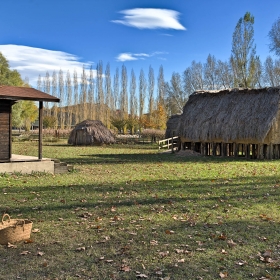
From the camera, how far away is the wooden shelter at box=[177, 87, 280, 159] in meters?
20.9

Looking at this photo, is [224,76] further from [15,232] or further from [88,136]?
[15,232]

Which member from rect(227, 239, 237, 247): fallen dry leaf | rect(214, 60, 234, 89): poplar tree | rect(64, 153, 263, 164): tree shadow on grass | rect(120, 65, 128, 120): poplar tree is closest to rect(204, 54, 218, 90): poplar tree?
rect(214, 60, 234, 89): poplar tree

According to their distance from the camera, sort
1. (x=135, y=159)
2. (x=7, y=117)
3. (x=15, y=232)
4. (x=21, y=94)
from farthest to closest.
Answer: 1. (x=135, y=159)
2. (x=7, y=117)
3. (x=21, y=94)
4. (x=15, y=232)

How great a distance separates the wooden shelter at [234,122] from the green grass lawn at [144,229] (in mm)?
10322

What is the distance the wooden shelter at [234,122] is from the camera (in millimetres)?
20891

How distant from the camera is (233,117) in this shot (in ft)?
72.6

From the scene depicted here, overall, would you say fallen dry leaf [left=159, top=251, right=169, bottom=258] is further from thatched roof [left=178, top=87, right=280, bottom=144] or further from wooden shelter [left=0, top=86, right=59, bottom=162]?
thatched roof [left=178, top=87, right=280, bottom=144]

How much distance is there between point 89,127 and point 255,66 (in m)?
→ 19.6

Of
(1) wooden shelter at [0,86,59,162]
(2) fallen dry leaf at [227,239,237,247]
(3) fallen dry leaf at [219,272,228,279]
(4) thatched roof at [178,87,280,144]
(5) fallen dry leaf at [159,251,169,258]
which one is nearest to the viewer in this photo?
(3) fallen dry leaf at [219,272,228,279]

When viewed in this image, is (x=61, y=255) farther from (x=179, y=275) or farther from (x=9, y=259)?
(x=179, y=275)

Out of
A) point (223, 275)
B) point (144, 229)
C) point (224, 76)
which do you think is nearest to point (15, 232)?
point (144, 229)

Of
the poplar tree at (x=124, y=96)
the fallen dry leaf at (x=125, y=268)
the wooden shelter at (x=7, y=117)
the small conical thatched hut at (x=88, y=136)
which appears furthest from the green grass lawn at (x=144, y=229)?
the poplar tree at (x=124, y=96)

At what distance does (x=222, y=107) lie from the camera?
76.6ft

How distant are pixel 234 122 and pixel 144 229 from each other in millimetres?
16930
